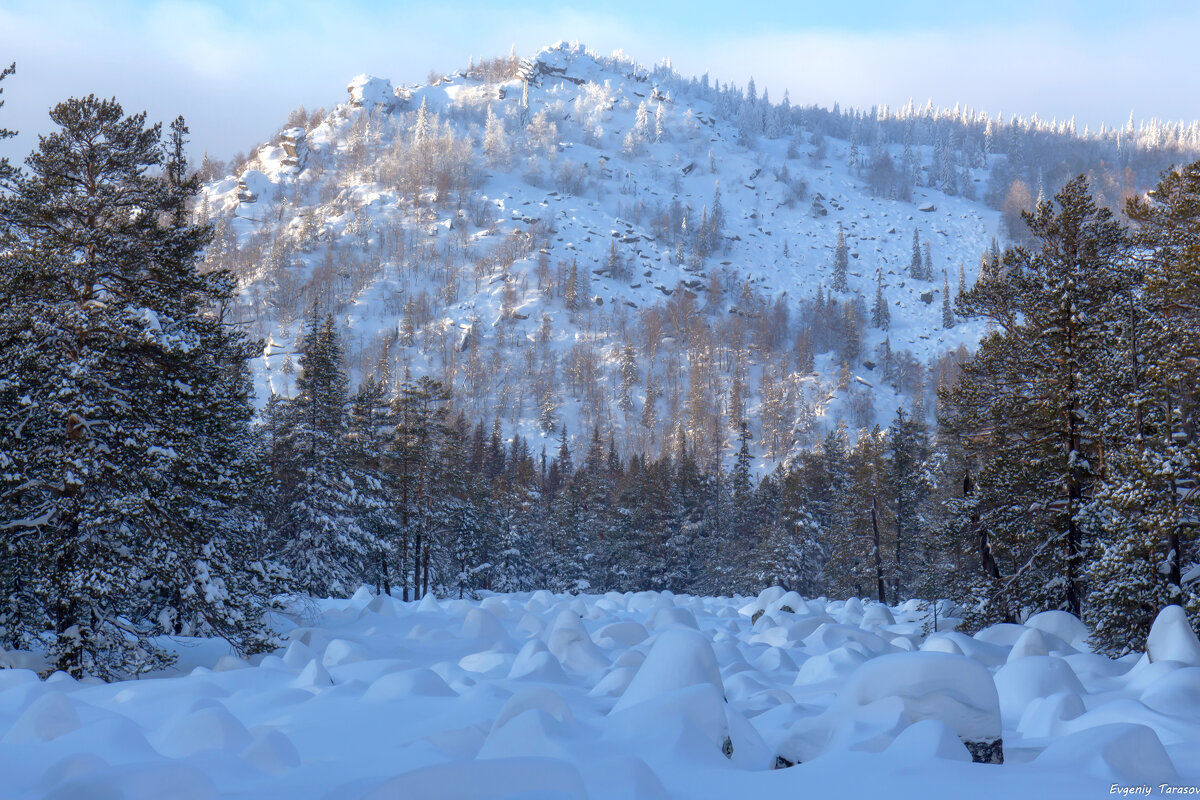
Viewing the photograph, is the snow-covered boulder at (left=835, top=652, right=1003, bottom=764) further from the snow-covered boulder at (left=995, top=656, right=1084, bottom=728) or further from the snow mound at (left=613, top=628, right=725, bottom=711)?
the snow-covered boulder at (left=995, top=656, right=1084, bottom=728)

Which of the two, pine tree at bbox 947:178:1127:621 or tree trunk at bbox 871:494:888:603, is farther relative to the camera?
tree trunk at bbox 871:494:888:603

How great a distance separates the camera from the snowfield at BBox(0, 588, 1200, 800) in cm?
543

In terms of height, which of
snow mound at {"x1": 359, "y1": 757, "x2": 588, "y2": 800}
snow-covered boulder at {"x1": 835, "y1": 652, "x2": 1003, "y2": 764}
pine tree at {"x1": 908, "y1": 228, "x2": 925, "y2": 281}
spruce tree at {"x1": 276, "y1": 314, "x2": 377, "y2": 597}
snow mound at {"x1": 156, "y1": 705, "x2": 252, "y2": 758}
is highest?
pine tree at {"x1": 908, "y1": 228, "x2": 925, "y2": 281}

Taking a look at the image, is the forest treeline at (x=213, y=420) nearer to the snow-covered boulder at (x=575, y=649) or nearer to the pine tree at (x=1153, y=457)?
the pine tree at (x=1153, y=457)

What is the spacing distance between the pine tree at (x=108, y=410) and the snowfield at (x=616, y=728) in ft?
6.63

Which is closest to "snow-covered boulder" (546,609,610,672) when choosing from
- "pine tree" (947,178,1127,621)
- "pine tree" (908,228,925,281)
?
"pine tree" (947,178,1127,621)

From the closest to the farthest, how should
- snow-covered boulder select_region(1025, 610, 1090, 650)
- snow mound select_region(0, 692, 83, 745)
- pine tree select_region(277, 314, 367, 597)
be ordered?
snow mound select_region(0, 692, 83, 745) < snow-covered boulder select_region(1025, 610, 1090, 650) < pine tree select_region(277, 314, 367, 597)

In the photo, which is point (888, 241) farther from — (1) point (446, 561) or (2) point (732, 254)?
(1) point (446, 561)

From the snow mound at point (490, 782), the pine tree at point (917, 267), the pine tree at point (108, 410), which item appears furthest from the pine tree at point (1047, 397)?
the pine tree at point (917, 267)

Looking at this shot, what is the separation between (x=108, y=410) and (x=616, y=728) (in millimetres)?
11355

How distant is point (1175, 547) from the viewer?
12.8 m

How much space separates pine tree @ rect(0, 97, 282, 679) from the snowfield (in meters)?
2.02

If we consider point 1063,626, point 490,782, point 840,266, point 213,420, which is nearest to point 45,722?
point 490,782

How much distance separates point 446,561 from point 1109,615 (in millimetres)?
33843
